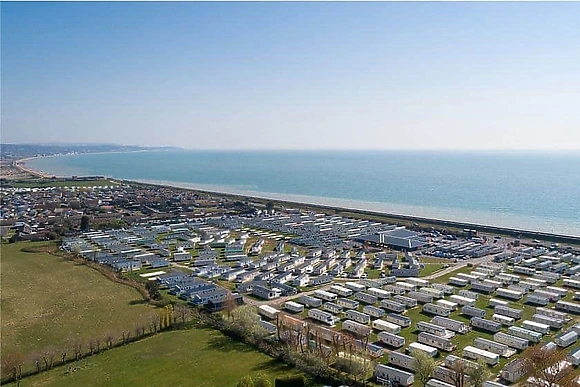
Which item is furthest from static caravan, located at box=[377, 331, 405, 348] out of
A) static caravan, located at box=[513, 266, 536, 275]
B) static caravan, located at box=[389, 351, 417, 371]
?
static caravan, located at box=[513, 266, 536, 275]

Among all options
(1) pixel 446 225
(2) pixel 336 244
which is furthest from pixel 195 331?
(1) pixel 446 225

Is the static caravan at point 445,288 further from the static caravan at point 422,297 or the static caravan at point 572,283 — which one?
the static caravan at point 572,283

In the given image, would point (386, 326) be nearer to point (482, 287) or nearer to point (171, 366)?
point (482, 287)

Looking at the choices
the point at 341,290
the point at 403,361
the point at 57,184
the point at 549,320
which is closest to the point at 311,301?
the point at 341,290

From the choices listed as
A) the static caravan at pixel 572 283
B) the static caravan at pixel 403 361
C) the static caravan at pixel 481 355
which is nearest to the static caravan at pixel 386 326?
the static caravan at pixel 403 361

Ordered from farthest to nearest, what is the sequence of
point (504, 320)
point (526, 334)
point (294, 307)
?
point (294, 307) → point (504, 320) → point (526, 334)

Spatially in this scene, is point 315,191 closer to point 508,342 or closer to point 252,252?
point 252,252

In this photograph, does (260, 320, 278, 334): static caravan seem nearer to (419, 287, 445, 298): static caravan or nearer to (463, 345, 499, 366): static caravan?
(463, 345, 499, 366): static caravan
